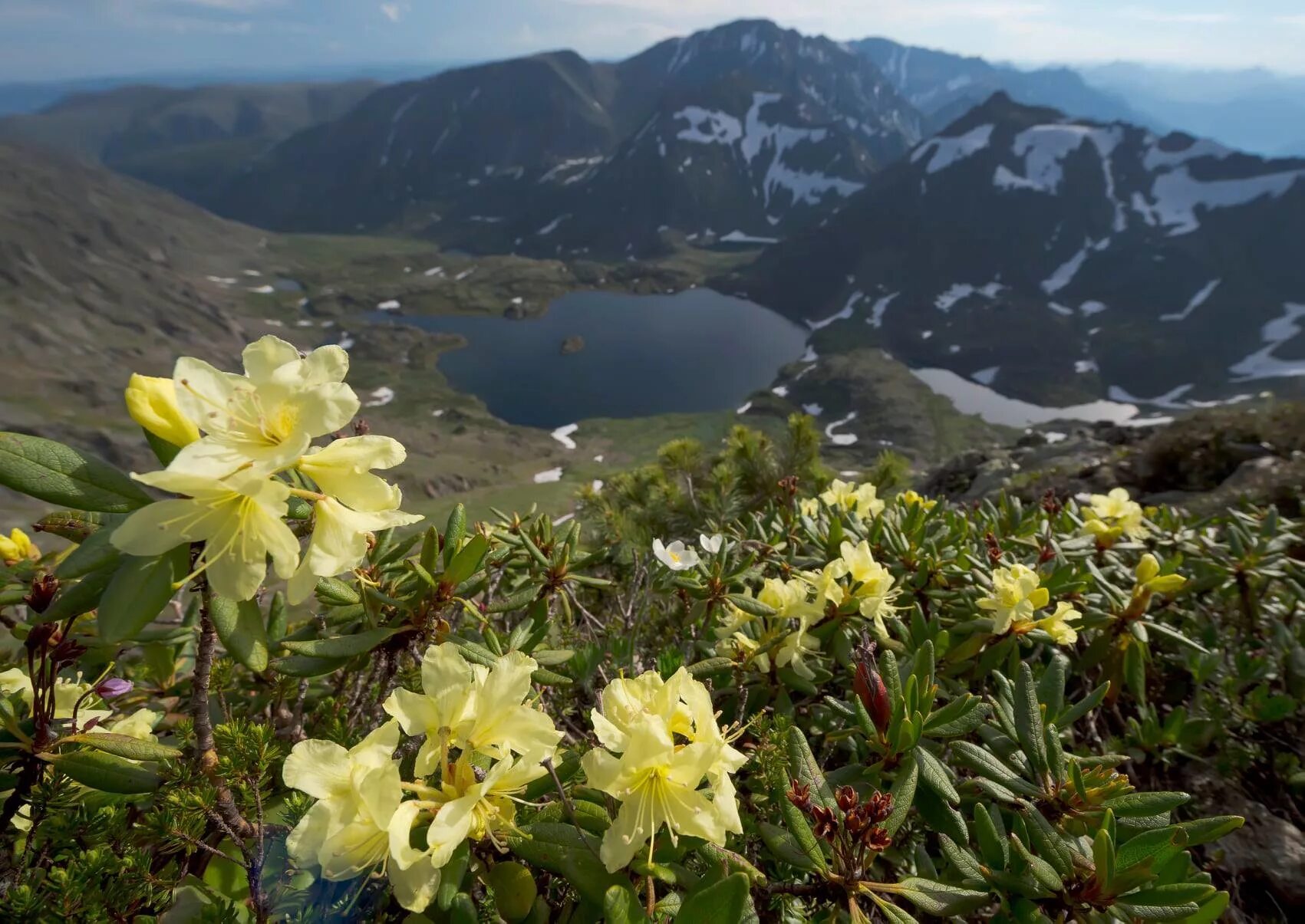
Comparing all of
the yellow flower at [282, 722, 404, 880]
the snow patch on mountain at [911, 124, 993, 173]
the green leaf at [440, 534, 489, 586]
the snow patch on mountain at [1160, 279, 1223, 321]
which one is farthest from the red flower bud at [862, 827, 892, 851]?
the snow patch on mountain at [911, 124, 993, 173]

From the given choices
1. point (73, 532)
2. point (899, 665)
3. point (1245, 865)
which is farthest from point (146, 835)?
point (1245, 865)

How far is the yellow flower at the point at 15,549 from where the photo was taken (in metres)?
1.72

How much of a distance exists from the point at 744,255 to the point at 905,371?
2520 inches

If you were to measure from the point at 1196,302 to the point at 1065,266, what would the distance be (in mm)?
16449

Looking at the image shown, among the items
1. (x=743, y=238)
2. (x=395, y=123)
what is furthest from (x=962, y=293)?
(x=395, y=123)

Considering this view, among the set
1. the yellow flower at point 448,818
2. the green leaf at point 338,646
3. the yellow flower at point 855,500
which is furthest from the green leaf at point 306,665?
the yellow flower at point 855,500

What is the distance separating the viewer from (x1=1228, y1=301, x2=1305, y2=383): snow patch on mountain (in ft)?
213

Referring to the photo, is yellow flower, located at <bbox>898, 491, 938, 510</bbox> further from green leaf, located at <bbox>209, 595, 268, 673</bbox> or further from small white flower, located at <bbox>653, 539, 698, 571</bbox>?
green leaf, located at <bbox>209, 595, 268, 673</bbox>

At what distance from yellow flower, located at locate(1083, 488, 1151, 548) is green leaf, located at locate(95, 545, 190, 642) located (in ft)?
10.9

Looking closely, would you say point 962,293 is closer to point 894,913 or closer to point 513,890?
point 894,913

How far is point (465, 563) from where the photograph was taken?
1.56m

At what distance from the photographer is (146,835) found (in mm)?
1353

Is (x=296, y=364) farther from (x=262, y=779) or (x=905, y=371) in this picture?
(x=905, y=371)

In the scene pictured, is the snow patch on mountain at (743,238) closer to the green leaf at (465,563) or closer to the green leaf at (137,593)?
the green leaf at (465,563)
